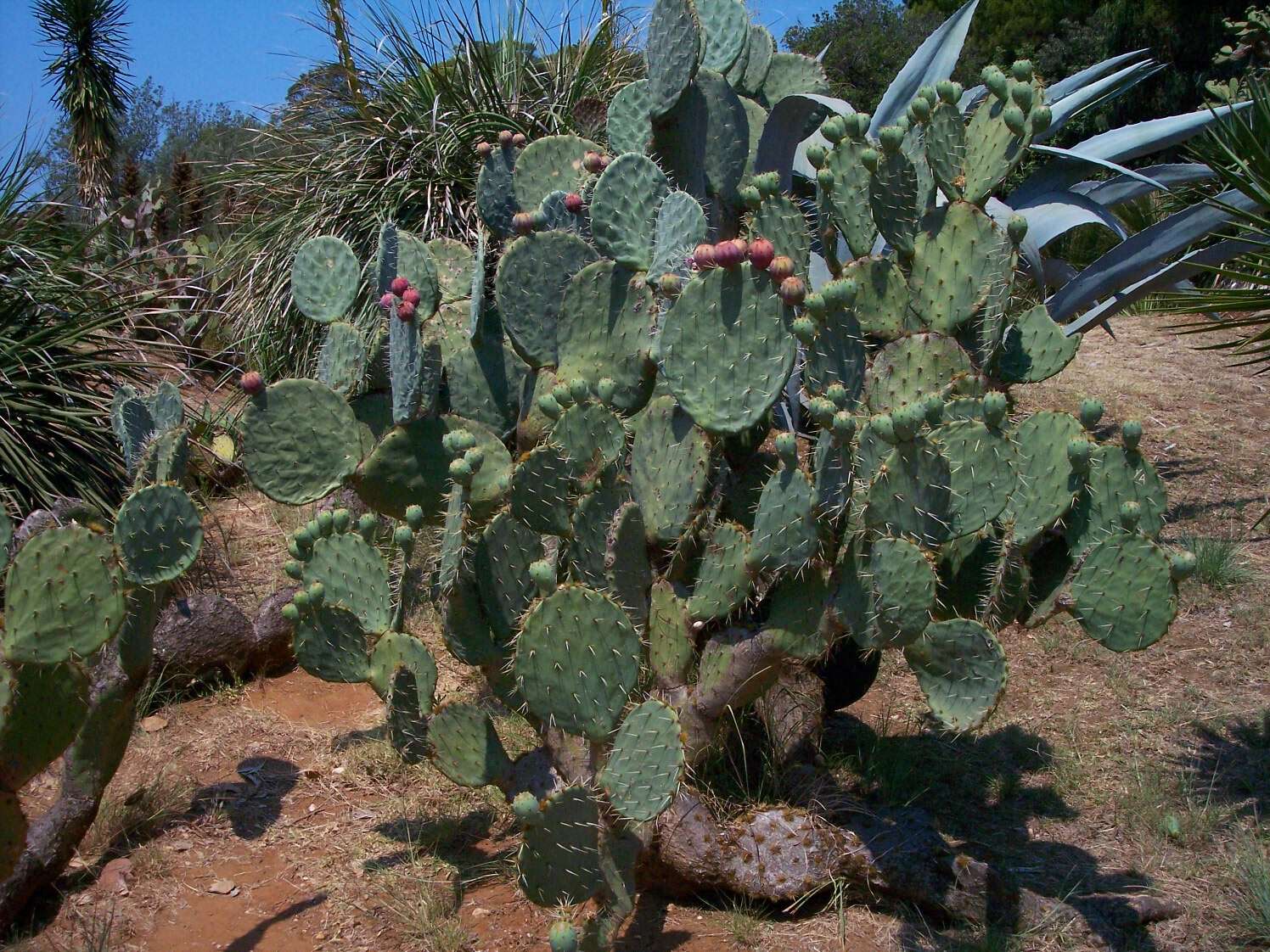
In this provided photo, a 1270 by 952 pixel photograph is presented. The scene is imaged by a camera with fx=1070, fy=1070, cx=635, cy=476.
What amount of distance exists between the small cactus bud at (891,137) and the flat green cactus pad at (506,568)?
4.41 ft

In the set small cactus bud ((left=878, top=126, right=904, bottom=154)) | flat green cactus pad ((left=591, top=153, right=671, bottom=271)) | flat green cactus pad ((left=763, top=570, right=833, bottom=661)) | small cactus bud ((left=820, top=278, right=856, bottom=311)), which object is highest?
small cactus bud ((left=878, top=126, right=904, bottom=154))

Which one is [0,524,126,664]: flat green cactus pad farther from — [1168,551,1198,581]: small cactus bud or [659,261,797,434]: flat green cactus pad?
[1168,551,1198,581]: small cactus bud

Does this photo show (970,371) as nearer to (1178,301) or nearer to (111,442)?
(1178,301)

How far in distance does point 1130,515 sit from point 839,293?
0.83m

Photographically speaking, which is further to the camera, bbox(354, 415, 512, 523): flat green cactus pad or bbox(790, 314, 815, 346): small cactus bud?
bbox(354, 415, 512, 523): flat green cactus pad

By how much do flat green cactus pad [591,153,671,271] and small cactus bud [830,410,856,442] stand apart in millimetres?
956

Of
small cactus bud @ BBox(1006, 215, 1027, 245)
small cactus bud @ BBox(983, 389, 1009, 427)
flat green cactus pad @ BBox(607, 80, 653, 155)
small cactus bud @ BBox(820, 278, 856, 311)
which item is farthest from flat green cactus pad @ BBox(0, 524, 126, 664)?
small cactus bud @ BBox(1006, 215, 1027, 245)

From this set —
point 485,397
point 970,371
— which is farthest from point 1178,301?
point 485,397

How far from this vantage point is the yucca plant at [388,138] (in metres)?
6.26

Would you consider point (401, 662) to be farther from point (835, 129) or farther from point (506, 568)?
point (835, 129)

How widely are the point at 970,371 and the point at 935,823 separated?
130 cm

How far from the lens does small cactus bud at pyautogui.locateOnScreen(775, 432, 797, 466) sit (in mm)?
2377

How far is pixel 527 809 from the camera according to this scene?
2146 mm

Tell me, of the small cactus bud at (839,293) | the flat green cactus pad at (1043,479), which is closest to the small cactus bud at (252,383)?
the small cactus bud at (839,293)
